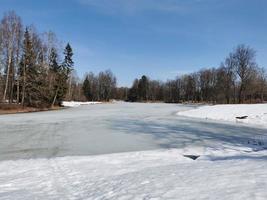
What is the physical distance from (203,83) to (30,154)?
10588cm

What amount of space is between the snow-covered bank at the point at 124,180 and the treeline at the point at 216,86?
61062mm

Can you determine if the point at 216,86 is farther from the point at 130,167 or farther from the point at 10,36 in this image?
the point at 130,167

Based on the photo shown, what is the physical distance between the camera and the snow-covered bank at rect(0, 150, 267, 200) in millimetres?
5113

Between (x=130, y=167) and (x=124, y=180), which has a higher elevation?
(x=124, y=180)

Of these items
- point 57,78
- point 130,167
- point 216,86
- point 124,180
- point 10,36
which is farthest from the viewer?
point 216,86

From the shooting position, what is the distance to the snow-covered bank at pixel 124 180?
16.8ft

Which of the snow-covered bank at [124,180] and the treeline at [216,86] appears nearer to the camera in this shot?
the snow-covered bank at [124,180]

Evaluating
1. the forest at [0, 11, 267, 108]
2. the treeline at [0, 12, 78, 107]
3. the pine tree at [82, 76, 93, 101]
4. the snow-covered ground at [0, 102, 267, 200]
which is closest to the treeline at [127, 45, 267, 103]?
the forest at [0, 11, 267, 108]

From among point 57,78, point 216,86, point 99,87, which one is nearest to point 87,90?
point 99,87

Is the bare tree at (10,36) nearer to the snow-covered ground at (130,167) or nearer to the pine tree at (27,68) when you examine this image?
the pine tree at (27,68)

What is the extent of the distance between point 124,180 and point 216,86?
79.7 metres

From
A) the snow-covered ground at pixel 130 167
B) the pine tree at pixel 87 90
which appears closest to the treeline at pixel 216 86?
the pine tree at pixel 87 90

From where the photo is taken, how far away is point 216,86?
83.4 m

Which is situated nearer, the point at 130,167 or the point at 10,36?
the point at 130,167
